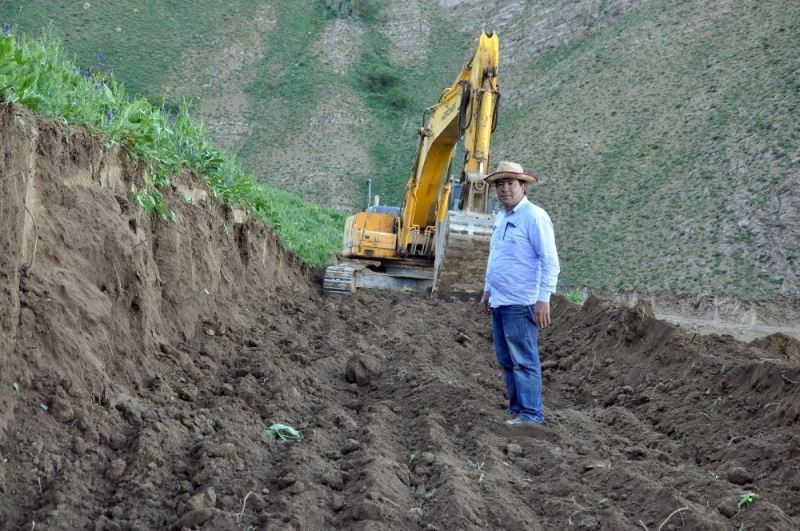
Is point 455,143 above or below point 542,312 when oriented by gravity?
above

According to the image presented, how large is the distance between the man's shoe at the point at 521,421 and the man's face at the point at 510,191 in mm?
1592

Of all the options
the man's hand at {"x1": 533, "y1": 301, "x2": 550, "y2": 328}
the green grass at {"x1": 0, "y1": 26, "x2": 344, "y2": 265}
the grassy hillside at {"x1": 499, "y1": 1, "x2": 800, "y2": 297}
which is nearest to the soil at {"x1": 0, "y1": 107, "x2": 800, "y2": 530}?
the green grass at {"x1": 0, "y1": 26, "x2": 344, "y2": 265}

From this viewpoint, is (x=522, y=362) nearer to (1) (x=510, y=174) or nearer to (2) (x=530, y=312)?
(2) (x=530, y=312)

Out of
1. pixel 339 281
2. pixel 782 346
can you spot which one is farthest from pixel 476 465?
pixel 339 281

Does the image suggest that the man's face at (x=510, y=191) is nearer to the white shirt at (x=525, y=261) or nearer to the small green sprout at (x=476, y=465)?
the white shirt at (x=525, y=261)

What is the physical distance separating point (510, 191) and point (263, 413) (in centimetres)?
248

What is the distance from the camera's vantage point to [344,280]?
14.2m

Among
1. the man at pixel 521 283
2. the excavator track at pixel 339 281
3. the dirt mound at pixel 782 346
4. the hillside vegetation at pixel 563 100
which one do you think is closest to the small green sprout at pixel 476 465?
the man at pixel 521 283

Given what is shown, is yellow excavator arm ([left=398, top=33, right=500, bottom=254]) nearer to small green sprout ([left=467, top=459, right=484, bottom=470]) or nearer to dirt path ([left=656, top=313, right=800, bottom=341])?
dirt path ([left=656, top=313, right=800, bottom=341])

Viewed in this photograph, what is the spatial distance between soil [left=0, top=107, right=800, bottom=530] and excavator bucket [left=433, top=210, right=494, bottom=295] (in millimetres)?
4425

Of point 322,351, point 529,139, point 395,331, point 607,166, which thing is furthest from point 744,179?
point 322,351

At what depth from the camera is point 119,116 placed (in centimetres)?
692

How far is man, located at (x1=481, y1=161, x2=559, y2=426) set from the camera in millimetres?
6293

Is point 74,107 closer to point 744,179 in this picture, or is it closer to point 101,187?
point 101,187
